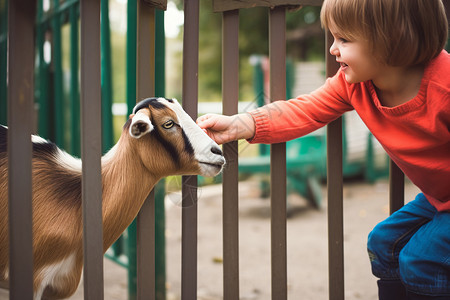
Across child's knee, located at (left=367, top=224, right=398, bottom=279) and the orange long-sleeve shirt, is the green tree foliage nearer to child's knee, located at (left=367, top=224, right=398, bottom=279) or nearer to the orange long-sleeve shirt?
the orange long-sleeve shirt

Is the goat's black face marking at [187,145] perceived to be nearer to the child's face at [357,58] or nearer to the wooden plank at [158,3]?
the wooden plank at [158,3]

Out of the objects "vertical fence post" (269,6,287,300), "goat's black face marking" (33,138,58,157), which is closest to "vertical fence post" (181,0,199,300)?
"vertical fence post" (269,6,287,300)

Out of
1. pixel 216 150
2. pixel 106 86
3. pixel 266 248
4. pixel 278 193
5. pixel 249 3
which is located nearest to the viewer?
pixel 216 150

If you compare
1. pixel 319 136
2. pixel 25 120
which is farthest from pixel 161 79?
pixel 319 136

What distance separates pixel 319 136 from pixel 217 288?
330 cm

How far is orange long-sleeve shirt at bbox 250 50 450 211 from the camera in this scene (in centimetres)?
155

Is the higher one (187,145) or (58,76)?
(58,76)

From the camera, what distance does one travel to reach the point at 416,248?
1584 mm

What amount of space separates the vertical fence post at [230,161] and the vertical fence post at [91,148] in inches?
22.2

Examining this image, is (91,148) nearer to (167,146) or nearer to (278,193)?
(167,146)

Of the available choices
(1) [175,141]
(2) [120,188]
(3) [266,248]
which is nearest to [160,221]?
(2) [120,188]

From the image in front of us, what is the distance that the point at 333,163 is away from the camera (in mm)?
2006

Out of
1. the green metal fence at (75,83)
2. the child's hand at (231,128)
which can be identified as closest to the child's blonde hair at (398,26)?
the child's hand at (231,128)

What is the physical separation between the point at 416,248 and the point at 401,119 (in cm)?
46
